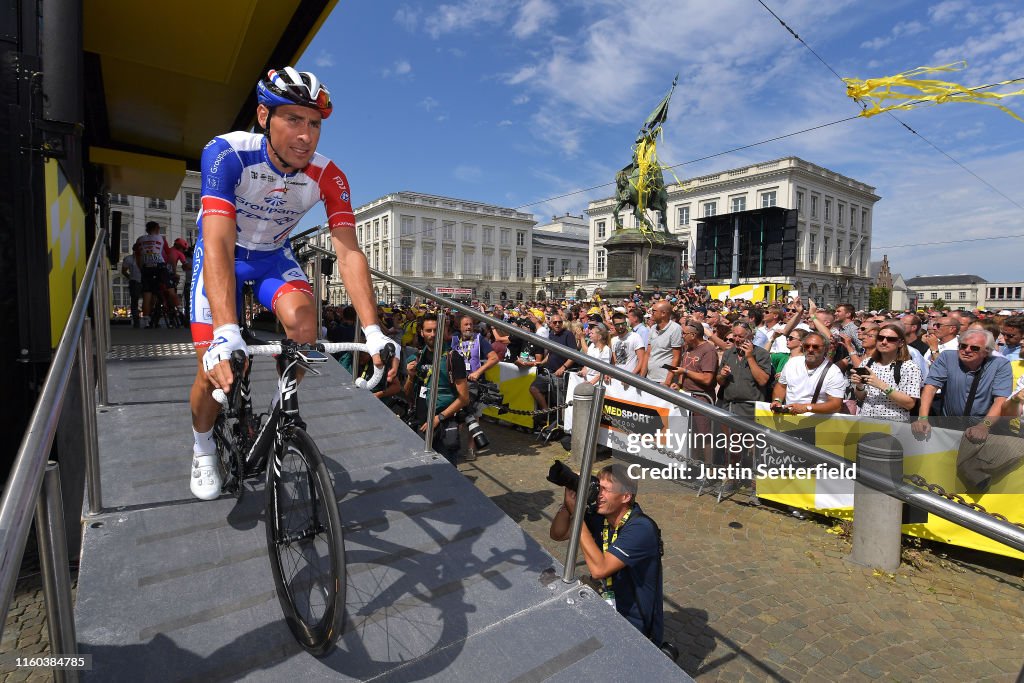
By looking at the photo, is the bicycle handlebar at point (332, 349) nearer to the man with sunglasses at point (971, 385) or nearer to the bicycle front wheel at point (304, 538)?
the bicycle front wheel at point (304, 538)

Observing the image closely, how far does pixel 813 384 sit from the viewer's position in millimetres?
6043

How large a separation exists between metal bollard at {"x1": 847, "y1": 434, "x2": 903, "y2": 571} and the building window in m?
75.8

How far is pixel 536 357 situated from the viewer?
34.7 ft

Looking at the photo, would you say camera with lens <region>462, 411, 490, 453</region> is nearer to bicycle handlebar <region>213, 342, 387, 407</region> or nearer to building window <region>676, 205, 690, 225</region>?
bicycle handlebar <region>213, 342, 387, 407</region>

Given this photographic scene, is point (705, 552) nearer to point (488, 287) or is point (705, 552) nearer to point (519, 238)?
point (488, 287)

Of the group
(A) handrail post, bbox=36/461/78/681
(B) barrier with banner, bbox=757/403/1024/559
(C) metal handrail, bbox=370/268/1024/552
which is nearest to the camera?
(C) metal handrail, bbox=370/268/1024/552

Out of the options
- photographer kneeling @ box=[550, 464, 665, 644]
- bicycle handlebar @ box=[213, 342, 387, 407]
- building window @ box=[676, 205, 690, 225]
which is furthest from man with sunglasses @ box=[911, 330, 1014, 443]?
building window @ box=[676, 205, 690, 225]

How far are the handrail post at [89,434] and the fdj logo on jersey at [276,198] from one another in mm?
1369

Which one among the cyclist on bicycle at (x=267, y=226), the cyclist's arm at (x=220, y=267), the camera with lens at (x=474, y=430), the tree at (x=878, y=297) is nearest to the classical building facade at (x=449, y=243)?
the tree at (x=878, y=297)

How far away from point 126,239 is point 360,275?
167 ft

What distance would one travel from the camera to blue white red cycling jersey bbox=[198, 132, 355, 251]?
265 cm

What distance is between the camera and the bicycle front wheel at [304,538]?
215 cm

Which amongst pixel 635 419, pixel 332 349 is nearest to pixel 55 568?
pixel 332 349

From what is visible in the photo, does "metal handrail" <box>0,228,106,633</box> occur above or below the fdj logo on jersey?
below
